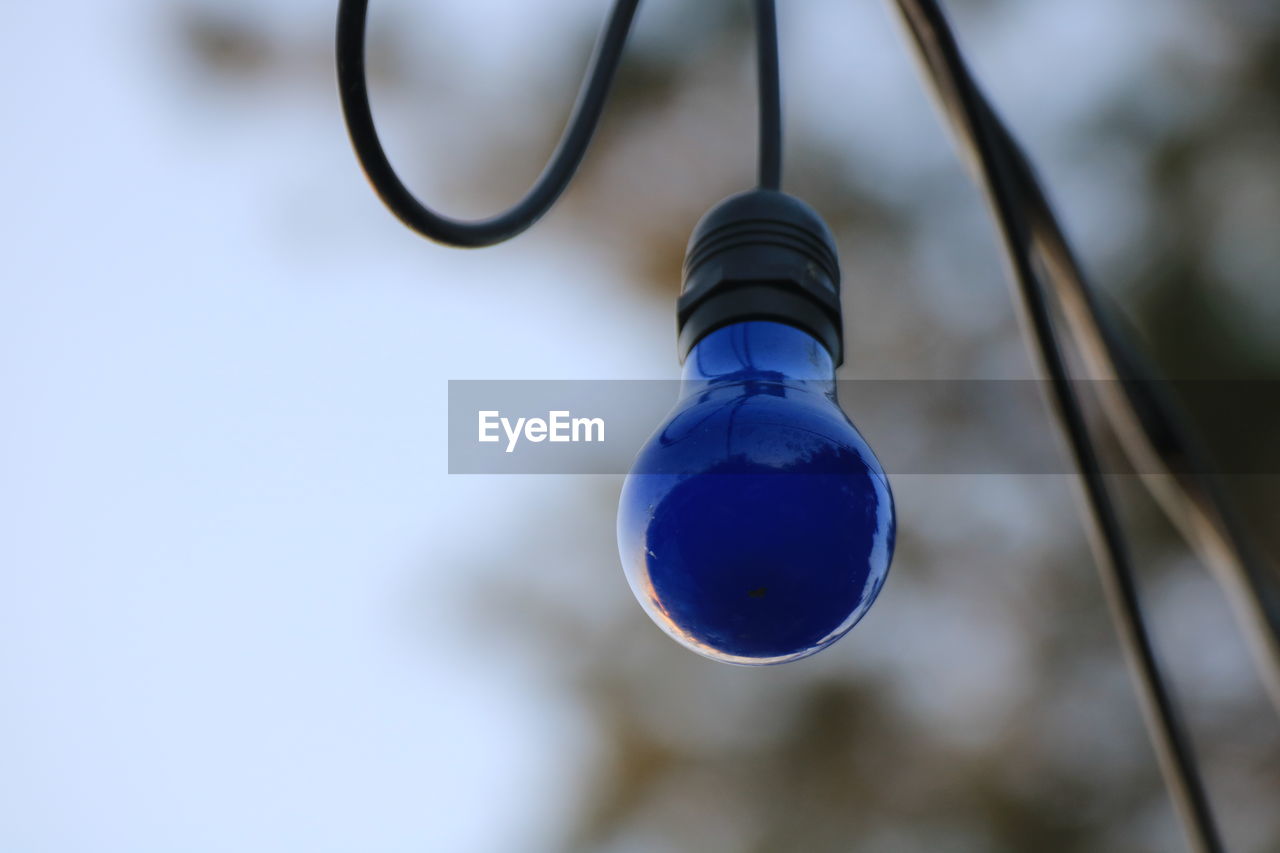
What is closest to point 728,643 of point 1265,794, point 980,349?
point 980,349

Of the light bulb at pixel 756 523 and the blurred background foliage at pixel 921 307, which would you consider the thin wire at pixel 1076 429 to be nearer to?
the light bulb at pixel 756 523

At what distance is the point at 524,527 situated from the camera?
1.70 meters

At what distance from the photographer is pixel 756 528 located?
0.95ft

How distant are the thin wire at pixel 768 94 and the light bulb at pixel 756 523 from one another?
0.12m

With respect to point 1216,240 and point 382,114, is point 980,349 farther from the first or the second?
point 382,114

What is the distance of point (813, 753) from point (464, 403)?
3.19 feet

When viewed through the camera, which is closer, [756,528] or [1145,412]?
[756,528]

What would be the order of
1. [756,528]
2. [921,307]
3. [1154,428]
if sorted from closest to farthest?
[756,528]
[1154,428]
[921,307]

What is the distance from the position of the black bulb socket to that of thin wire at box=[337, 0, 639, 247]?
0.22 ft

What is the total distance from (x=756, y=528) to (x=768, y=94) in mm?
215

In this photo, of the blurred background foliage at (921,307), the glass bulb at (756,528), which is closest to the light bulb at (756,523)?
the glass bulb at (756,528)

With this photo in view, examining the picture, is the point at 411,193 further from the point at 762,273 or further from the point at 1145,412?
the point at 1145,412

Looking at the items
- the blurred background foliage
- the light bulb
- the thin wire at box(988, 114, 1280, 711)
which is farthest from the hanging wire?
the blurred background foliage

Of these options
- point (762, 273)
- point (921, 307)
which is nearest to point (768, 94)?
Result: point (762, 273)
